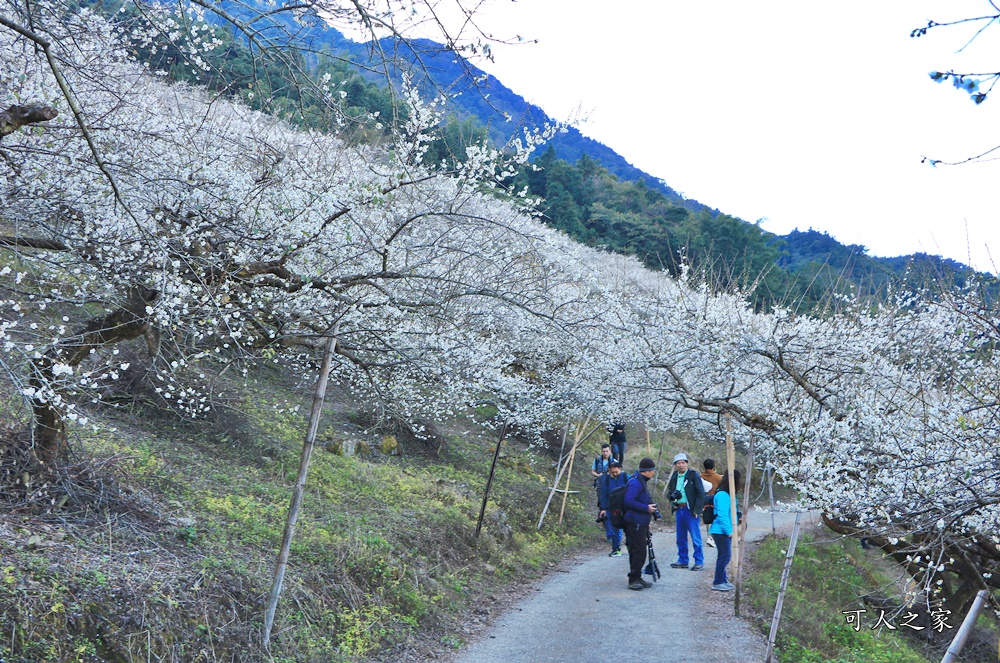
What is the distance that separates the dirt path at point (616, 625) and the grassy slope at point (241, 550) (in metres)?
0.59

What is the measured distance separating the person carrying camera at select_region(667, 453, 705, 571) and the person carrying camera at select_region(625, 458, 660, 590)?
82 centimetres

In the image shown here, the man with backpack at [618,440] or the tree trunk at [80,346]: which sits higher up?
the tree trunk at [80,346]

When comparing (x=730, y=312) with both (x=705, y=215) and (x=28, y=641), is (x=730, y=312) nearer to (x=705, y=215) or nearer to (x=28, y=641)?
(x=28, y=641)

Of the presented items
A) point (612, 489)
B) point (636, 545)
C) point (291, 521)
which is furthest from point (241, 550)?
point (612, 489)

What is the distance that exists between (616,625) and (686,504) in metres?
3.06

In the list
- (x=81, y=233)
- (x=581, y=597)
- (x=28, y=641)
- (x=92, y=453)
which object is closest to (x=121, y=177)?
(x=81, y=233)

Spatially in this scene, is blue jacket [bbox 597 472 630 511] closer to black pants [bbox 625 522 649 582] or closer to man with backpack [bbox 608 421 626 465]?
black pants [bbox 625 522 649 582]

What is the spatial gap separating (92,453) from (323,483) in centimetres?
356

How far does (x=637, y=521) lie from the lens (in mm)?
9547

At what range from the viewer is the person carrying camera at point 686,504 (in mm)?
10289

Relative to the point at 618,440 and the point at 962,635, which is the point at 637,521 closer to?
the point at 962,635

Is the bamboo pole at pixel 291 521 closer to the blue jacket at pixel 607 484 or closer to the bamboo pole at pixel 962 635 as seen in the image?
the bamboo pole at pixel 962 635

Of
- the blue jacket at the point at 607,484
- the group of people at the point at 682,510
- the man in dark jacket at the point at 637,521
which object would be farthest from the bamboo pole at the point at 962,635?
the blue jacket at the point at 607,484

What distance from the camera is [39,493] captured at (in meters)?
5.90
